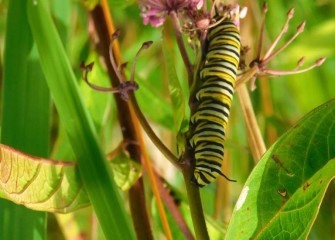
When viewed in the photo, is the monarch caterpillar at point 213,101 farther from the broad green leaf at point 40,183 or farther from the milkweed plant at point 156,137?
the broad green leaf at point 40,183

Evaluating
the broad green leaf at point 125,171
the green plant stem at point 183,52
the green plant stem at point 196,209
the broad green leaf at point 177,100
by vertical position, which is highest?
the green plant stem at point 183,52

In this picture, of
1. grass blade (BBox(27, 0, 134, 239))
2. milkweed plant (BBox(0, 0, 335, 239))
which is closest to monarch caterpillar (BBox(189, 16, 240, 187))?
milkweed plant (BBox(0, 0, 335, 239))

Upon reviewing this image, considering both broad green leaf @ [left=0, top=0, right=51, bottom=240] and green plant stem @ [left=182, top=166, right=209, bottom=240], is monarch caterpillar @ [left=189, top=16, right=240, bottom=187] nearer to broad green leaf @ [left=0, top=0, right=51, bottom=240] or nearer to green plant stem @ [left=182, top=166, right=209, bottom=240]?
green plant stem @ [left=182, top=166, right=209, bottom=240]

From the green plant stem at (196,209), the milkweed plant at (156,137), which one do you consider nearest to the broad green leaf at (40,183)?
the milkweed plant at (156,137)

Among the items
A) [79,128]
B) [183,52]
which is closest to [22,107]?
[79,128]

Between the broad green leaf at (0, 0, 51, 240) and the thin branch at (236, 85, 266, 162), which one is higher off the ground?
the broad green leaf at (0, 0, 51, 240)

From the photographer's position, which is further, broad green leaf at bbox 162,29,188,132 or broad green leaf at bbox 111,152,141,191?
broad green leaf at bbox 111,152,141,191

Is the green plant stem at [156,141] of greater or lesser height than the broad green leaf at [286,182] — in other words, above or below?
above

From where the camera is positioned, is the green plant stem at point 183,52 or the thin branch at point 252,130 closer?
the green plant stem at point 183,52
